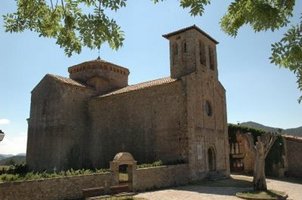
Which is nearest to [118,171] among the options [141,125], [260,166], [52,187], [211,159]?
[52,187]

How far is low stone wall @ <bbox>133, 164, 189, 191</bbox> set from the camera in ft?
Answer: 53.5

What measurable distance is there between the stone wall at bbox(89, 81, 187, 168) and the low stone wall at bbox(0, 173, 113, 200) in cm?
638

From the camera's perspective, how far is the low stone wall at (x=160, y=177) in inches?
642

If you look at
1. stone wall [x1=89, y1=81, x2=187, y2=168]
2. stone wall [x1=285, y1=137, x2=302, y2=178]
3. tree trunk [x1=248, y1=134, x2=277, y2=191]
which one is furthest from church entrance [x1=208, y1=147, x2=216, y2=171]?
stone wall [x1=285, y1=137, x2=302, y2=178]

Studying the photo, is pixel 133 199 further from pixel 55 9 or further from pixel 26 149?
pixel 26 149

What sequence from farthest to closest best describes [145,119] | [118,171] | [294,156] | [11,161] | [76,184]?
[11,161] → [294,156] → [145,119] → [118,171] → [76,184]

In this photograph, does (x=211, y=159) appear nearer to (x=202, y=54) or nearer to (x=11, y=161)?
(x=202, y=54)

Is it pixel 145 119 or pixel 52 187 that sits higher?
pixel 145 119

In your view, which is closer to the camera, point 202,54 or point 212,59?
point 202,54

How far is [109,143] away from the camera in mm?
23750

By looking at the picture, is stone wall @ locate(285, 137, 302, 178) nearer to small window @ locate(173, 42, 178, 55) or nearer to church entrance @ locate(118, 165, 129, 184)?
small window @ locate(173, 42, 178, 55)

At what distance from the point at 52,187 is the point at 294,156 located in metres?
22.9

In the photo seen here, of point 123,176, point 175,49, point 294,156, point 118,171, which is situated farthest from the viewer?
point 294,156

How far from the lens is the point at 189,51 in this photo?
2319 cm
